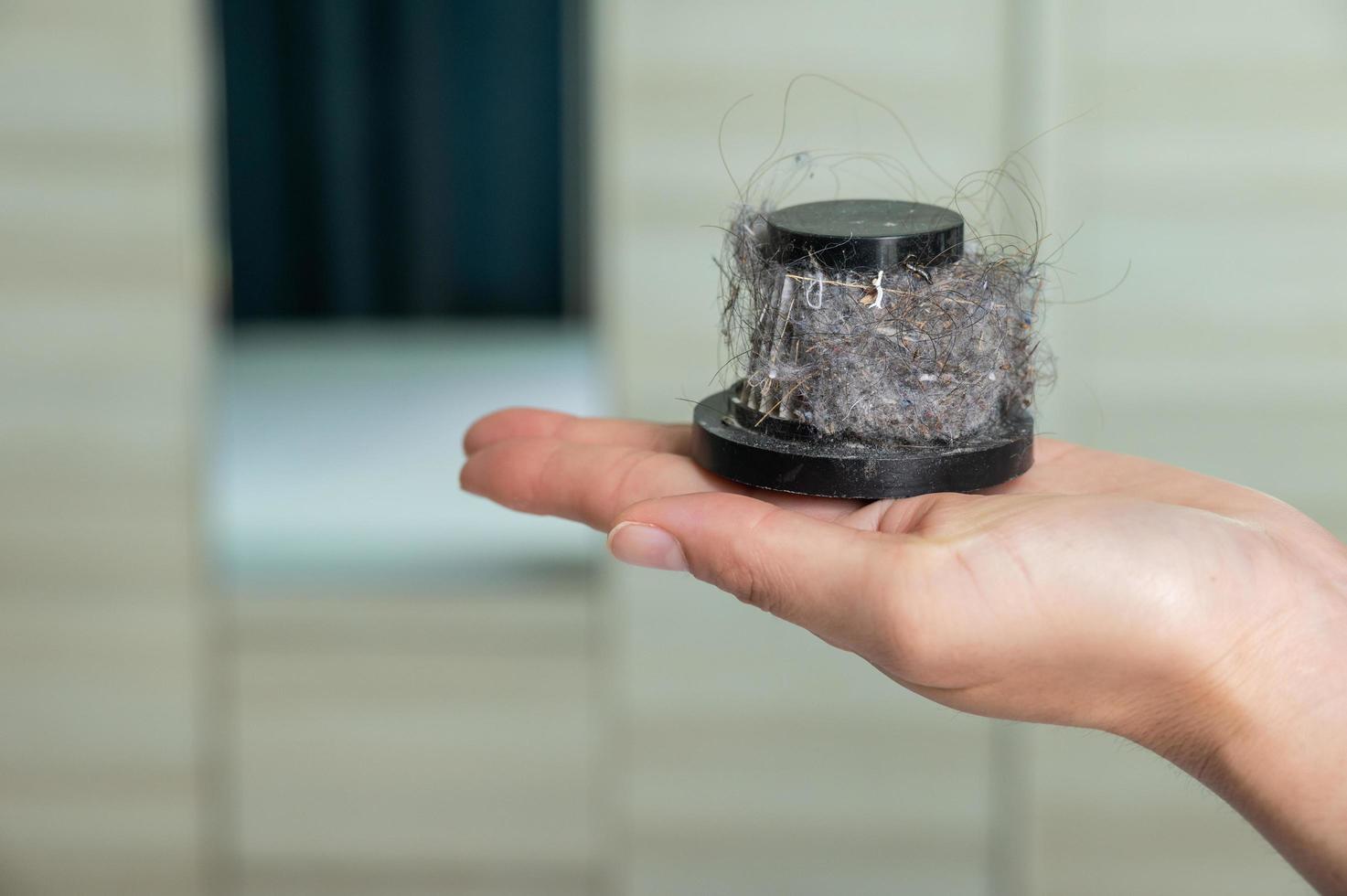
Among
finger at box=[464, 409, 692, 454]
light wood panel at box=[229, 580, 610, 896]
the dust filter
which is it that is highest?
the dust filter

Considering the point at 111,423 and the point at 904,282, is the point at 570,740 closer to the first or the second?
the point at 111,423

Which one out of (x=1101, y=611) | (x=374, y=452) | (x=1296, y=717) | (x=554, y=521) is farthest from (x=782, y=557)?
(x=374, y=452)

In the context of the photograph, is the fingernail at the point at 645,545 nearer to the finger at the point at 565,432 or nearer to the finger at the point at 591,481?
the finger at the point at 591,481

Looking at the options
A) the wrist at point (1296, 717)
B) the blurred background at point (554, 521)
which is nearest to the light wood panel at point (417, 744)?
the blurred background at point (554, 521)

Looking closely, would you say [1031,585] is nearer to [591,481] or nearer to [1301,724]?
[1301,724]

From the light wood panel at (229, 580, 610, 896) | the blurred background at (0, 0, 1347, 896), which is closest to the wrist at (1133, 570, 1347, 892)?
the blurred background at (0, 0, 1347, 896)

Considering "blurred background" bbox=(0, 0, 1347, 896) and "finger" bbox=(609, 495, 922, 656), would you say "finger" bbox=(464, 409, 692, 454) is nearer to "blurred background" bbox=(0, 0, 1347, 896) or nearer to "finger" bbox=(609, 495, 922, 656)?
"finger" bbox=(609, 495, 922, 656)

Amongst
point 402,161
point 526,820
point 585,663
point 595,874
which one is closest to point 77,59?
point 402,161
